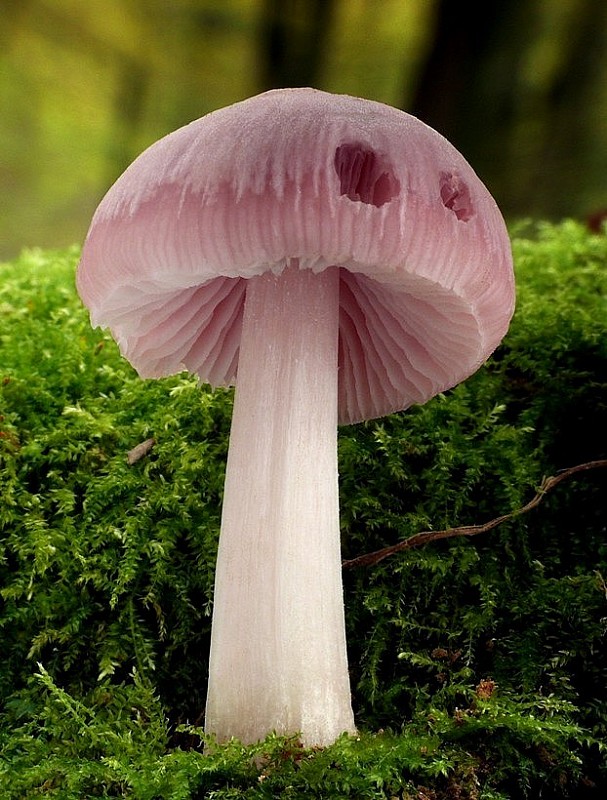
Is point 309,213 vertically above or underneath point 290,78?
underneath

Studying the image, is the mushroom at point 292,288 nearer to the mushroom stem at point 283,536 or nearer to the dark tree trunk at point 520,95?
the mushroom stem at point 283,536

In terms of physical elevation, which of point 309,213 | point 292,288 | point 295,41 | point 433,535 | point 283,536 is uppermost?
point 295,41

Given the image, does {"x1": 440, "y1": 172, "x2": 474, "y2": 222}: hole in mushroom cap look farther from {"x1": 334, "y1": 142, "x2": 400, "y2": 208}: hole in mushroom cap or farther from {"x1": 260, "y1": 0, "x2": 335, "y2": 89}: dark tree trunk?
{"x1": 260, "y1": 0, "x2": 335, "y2": 89}: dark tree trunk

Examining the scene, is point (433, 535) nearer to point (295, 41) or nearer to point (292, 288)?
point (292, 288)

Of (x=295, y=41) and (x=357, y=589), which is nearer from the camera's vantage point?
(x=357, y=589)

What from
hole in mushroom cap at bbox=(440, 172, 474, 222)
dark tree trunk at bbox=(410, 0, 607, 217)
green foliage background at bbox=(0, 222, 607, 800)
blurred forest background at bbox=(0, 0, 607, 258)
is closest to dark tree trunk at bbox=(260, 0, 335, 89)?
blurred forest background at bbox=(0, 0, 607, 258)

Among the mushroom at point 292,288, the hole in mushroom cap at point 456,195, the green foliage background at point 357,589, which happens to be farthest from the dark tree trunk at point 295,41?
the hole in mushroom cap at point 456,195

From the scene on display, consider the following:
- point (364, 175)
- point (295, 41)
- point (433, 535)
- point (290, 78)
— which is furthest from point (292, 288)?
point (295, 41)
